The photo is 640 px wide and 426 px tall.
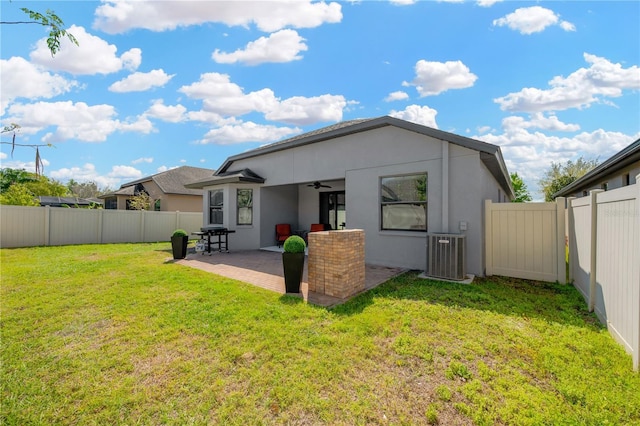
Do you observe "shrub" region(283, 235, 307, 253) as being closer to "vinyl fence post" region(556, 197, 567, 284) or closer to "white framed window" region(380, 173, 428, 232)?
"white framed window" region(380, 173, 428, 232)

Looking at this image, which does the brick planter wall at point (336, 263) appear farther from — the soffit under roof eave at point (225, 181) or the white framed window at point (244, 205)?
the white framed window at point (244, 205)

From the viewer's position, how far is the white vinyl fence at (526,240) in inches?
228


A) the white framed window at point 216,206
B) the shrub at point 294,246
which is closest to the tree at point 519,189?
the white framed window at point 216,206

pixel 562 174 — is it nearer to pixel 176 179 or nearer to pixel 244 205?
pixel 244 205

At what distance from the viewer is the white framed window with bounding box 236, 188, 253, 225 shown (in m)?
11.6

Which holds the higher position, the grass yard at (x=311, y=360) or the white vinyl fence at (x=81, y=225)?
the white vinyl fence at (x=81, y=225)

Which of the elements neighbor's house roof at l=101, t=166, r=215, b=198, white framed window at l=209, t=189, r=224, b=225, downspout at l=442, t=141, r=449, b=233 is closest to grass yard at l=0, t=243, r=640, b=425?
downspout at l=442, t=141, r=449, b=233

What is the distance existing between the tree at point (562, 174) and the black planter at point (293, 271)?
34.0 metres

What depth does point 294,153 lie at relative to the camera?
33.0 ft

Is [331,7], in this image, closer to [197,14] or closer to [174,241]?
[197,14]

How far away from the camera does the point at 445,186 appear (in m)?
6.54

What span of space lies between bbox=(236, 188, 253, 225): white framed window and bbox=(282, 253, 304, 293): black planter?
689cm

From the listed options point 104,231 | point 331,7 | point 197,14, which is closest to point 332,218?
point 331,7

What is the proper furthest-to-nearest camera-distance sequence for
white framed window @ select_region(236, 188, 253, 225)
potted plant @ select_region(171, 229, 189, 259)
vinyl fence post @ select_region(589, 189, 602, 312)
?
white framed window @ select_region(236, 188, 253, 225)
potted plant @ select_region(171, 229, 189, 259)
vinyl fence post @ select_region(589, 189, 602, 312)
